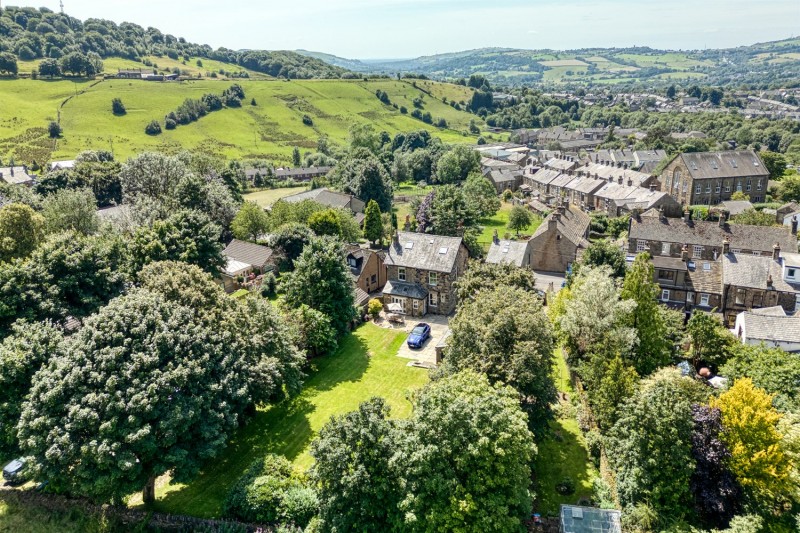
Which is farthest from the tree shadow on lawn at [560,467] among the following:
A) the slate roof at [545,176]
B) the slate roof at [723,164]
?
the slate roof at [545,176]

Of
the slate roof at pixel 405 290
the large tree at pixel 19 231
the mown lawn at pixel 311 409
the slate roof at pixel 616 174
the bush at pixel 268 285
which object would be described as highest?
the large tree at pixel 19 231

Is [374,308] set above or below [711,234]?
below

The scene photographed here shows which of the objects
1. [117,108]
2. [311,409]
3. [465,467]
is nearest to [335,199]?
[311,409]

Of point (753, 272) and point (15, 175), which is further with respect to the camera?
point (15, 175)

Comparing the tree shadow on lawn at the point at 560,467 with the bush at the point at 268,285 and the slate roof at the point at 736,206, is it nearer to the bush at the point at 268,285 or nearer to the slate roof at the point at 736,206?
the bush at the point at 268,285

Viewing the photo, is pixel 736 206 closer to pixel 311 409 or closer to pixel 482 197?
pixel 482 197

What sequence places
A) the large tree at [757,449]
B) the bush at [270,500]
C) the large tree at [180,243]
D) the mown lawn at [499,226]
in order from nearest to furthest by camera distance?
the large tree at [757,449] → the bush at [270,500] → the large tree at [180,243] → the mown lawn at [499,226]

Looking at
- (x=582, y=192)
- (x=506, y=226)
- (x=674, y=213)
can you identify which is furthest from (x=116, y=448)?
(x=582, y=192)
